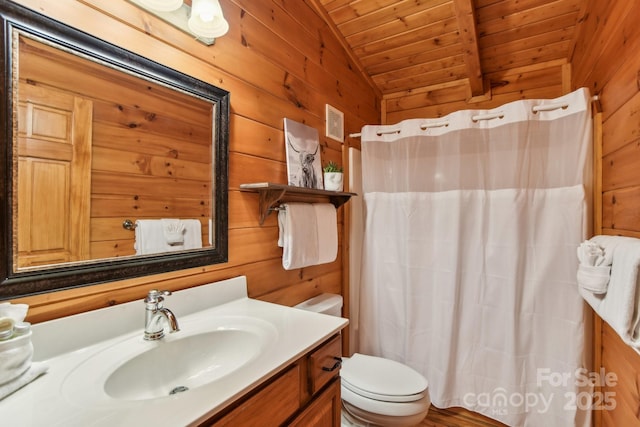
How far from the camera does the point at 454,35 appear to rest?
1893 millimetres

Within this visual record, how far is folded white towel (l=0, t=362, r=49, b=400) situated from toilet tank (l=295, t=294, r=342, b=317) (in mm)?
1084

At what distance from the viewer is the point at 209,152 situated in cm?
116

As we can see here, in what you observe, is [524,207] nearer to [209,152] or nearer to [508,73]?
[508,73]

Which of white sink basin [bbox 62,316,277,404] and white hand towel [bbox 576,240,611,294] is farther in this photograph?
white hand towel [bbox 576,240,611,294]

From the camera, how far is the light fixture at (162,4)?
0.94 m

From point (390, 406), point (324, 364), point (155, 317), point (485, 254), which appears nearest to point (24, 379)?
point (155, 317)

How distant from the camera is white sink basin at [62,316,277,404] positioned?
685 mm

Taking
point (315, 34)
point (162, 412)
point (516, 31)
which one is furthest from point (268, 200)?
point (516, 31)

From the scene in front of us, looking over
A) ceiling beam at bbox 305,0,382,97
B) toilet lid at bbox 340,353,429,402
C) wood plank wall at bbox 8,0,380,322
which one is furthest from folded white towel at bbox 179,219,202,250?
ceiling beam at bbox 305,0,382,97

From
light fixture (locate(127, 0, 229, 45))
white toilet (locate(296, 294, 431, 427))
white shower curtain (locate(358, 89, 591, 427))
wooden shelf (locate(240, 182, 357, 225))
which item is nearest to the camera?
light fixture (locate(127, 0, 229, 45))

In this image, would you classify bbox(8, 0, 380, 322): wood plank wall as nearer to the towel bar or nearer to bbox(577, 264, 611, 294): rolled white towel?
the towel bar

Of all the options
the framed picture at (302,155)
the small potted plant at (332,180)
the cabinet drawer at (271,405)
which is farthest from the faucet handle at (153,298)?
the small potted plant at (332,180)

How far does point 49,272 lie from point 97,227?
0.16m

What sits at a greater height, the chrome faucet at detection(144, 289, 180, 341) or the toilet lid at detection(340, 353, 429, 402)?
the chrome faucet at detection(144, 289, 180, 341)
